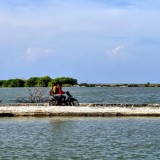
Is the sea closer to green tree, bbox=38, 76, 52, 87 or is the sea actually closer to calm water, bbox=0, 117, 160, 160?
calm water, bbox=0, 117, 160, 160

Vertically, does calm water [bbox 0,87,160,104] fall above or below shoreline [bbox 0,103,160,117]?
above

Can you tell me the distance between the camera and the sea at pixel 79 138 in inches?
742

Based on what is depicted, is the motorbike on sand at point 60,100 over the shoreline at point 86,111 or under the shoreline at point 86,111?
over

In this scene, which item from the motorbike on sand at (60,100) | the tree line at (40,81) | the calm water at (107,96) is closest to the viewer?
the motorbike on sand at (60,100)

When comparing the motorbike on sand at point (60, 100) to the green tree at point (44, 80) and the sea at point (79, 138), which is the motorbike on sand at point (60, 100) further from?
the green tree at point (44, 80)

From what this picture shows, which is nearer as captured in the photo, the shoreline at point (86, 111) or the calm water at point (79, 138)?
the calm water at point (79, 138)

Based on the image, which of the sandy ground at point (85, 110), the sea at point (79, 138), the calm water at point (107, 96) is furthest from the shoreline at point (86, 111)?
the calm water at point (107, 96)

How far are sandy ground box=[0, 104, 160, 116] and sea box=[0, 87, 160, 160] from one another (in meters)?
0.85

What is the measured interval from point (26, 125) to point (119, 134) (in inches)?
235

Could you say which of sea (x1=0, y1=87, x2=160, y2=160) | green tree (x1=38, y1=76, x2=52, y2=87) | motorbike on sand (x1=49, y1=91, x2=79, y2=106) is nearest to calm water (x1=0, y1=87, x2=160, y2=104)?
motorbike on sand (x1=49, y1=91, x2=79, y2=106)

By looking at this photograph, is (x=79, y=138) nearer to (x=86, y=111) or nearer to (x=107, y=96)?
(x=86, y=111)

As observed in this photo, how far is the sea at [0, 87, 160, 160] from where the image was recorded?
742 inches

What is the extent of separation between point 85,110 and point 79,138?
30.1 ft

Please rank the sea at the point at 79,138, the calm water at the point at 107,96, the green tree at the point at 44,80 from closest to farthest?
the sea at the point at 79,138 → the calm water at the point at 107,96 → the green tree at the point at 44,80
